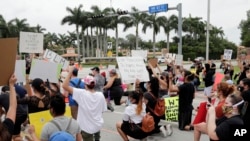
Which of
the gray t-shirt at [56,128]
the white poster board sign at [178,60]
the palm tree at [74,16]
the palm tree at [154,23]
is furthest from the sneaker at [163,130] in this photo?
the palm tree at [74,16]

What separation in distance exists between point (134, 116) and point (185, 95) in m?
2.27

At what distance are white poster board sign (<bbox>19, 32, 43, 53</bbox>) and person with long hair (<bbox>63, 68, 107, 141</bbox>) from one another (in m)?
3.24

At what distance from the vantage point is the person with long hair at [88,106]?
5.60 m

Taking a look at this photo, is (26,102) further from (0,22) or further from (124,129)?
(0,22)

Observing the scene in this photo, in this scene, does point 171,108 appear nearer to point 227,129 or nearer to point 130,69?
point 130,69

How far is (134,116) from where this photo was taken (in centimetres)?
699

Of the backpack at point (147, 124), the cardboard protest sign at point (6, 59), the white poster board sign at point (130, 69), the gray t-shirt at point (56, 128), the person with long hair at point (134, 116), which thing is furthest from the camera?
the white poster board sign at point (130, 69)

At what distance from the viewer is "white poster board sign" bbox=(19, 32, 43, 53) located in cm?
→ 841

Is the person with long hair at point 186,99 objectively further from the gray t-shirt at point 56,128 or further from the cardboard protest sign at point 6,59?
the cardboard protest sign at point 6,59

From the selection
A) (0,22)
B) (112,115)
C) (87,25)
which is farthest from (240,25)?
(112,115)

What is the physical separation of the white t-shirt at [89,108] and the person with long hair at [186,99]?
3.38 meters

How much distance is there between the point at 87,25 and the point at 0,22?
1568 centimetres

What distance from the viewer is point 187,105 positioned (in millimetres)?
8945

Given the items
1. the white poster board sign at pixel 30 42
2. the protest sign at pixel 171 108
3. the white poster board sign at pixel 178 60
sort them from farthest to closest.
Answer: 1. the white poster board sign at pixel 178 60
2. the protest sign at pixel 171 108
3. the white poster board sign at pixel 30 42
